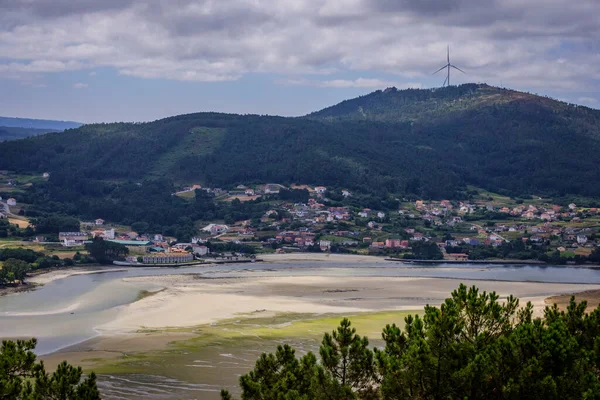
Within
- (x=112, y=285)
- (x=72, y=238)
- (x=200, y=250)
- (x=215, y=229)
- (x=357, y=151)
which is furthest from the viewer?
(x=357, y=151)

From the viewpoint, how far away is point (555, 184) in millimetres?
124062

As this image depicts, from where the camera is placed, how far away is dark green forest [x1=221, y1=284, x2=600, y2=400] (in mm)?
15406

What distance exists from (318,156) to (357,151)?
37.4 ft

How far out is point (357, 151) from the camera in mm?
134500

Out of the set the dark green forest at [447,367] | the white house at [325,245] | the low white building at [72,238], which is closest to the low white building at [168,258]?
the low white building at [72,238]

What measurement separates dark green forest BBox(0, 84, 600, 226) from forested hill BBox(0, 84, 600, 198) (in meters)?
0.23

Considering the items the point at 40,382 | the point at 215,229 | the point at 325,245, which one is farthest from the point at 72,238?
the point at 40,382

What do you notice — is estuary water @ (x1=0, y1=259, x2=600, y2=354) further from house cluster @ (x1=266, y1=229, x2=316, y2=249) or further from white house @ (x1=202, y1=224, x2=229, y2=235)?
white house @ (x1=202, y1=224, x2=229, y2=235)

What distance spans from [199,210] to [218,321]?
5881cm

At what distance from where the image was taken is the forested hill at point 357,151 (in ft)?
393

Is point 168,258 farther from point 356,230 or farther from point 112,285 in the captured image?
point 356,230

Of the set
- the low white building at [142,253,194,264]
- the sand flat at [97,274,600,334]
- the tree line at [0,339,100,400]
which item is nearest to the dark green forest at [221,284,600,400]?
the tree line at [0,339,100,400]

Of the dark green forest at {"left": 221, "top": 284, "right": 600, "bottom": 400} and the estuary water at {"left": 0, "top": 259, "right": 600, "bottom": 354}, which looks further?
the estuary water at {"left": 0, "top": 259, "right": 600, "bottom": 354}

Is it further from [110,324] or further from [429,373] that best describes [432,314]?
[110,324]
